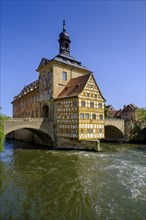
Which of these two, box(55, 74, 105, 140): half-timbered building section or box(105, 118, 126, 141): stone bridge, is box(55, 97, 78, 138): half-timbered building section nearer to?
box(55, 74, 105, 140): half-timbered building section

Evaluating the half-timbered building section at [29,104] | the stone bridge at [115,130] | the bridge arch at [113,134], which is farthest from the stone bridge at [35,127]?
the bridge arch at [113,134]

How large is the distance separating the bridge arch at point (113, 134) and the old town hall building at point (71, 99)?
10.2 meters

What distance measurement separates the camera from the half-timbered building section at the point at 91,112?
2123 centimetres

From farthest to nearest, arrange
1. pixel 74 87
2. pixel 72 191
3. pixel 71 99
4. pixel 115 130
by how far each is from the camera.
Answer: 1. pixel 115 130
2. pixel 74 87
3. pixel 71 99
4. pixel 72 191

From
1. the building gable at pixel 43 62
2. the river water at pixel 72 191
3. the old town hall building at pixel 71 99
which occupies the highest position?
the building gable at pixel 43 62

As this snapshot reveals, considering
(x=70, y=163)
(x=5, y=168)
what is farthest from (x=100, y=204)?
(x=5, y=168)

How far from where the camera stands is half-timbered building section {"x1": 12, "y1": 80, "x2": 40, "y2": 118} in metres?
31.2

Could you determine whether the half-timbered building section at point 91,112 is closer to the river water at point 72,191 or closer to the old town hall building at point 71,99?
the old town hall building at point 71,99

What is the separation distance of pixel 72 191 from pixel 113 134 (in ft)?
87.7

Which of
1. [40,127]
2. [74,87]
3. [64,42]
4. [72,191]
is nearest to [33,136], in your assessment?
[40,127]

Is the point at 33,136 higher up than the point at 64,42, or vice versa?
the point at 64,42

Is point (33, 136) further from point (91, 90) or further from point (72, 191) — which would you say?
point (72, 191)

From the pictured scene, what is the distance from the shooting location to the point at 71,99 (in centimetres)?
2189

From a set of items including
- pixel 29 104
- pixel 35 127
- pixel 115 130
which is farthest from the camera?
pixel 29 104
